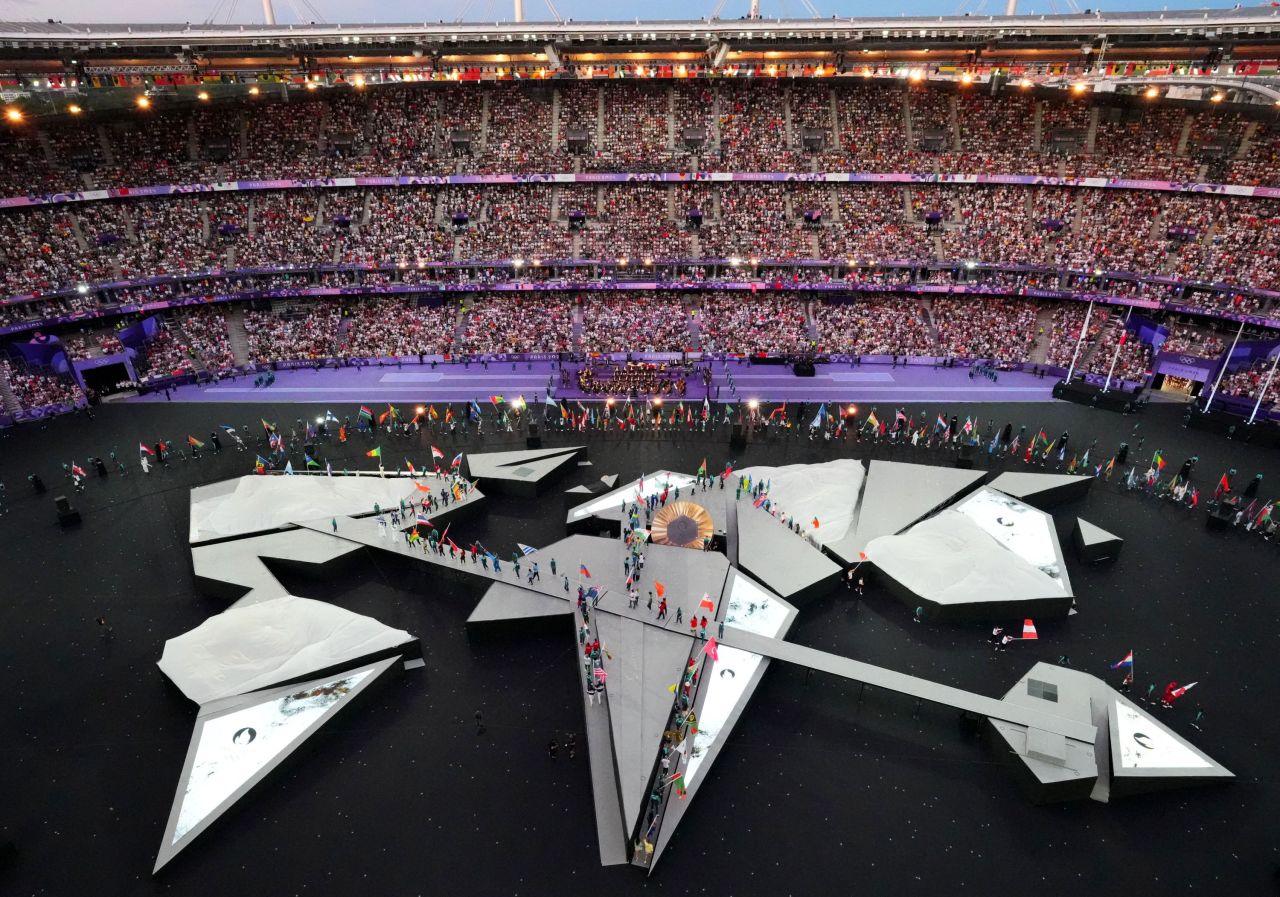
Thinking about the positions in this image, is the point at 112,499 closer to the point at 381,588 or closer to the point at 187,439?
the point at 187,439

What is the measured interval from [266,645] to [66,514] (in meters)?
17.8

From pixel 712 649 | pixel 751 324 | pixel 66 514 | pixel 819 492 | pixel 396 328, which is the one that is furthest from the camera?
pixel 751 324

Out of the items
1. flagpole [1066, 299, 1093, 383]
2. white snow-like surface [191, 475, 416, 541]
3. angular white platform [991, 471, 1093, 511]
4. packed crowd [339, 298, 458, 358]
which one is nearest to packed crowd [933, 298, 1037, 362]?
flagpole [1066, 299, 1093, 383]

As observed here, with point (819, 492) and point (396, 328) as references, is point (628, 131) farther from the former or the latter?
point (819, 492)

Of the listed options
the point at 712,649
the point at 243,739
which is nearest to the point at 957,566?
the point at 712,649

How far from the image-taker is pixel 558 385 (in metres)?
51.7

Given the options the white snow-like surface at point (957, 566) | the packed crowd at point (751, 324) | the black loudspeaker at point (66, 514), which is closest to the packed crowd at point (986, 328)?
the packed crowd at point (751, 324)

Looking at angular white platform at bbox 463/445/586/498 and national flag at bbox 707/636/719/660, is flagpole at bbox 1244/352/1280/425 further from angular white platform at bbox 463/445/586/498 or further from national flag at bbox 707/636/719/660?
angular white platform at bbox 463/445/586/498

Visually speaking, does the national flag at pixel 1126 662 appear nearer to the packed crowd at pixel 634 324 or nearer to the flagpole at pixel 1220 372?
the flagpole at pixel 1220 372

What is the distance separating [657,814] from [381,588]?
16.3 meters

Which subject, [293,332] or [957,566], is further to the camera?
[293,332]

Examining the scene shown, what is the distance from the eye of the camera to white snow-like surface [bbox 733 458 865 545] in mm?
32531

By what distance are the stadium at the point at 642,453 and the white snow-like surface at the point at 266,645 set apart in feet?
0.60

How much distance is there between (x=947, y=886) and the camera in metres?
18.6
